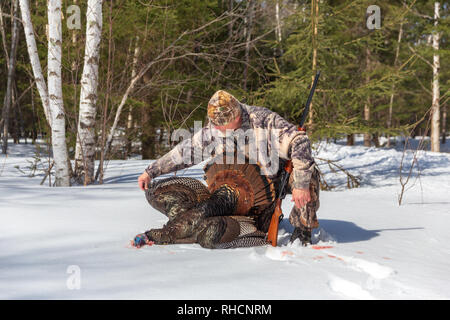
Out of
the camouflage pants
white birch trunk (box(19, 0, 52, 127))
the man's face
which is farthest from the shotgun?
white birch trunk (box(19, 0, 52, 127))

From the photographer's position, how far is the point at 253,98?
7477 millimetres

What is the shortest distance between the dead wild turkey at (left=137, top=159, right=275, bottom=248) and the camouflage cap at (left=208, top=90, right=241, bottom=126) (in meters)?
0.38

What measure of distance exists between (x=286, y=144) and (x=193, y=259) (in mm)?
887

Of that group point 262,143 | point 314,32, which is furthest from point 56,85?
point 262,143

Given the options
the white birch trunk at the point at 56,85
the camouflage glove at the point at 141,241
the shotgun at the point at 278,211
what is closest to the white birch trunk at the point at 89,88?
the white birch trunk at the point at 56,85

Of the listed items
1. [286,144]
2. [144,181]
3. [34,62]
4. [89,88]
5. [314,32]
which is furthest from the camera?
[314,32]

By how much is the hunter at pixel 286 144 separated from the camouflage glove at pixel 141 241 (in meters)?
0.40

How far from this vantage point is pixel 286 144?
104 inches

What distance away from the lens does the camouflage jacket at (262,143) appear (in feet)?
8.40

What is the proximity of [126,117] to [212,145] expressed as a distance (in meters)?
11.5

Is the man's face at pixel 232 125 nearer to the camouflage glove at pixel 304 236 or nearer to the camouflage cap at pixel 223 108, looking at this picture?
the camouflage cap at pixel 223 108

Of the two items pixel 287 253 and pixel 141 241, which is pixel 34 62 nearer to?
pixel 141 241

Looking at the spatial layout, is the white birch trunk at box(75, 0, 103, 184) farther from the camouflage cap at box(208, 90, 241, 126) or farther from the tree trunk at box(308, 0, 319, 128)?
the camouflage cap at box(208, 90, 241, 126)

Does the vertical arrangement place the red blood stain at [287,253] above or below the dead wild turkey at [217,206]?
below
